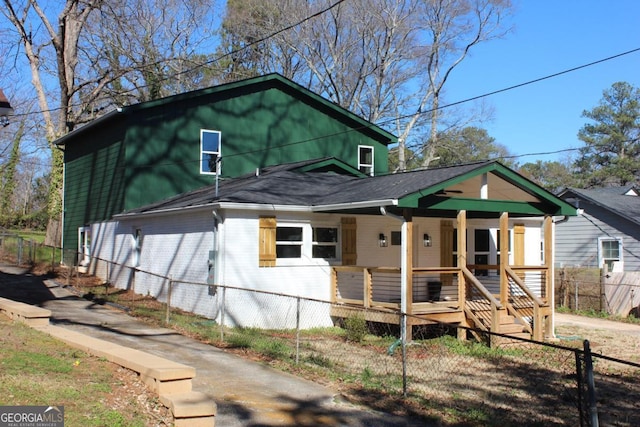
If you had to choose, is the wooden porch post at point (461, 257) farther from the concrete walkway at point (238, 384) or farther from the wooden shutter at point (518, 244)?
the concrete walkway at point (238, 384)

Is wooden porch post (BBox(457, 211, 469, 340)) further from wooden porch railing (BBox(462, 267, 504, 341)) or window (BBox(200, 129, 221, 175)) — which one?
window (BBox(200, 129, 221, 175))

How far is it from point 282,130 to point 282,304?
8.86 metres

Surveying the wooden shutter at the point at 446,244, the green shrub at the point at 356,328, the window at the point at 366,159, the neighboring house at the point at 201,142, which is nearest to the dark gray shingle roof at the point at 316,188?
the neighboring house at the point at 201,142

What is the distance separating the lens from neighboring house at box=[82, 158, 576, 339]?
13.8 meters

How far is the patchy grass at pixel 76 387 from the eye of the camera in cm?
592

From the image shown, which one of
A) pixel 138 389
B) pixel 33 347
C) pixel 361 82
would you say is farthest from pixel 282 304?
pixel 361 82

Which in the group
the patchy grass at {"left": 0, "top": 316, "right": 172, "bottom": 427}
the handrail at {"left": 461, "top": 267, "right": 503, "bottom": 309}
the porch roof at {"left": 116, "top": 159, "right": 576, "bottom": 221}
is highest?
the porch roof at {"left": 116, "top": 159, "right": 576, "bottom": 221}

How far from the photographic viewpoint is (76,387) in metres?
6.59

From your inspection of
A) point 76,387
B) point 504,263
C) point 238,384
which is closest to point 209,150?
point 504,263

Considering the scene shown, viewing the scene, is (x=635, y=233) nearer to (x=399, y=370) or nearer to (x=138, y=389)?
(x=399, y=370)

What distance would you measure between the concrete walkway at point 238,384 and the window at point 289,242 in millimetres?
3523

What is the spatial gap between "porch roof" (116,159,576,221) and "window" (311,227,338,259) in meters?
0.90

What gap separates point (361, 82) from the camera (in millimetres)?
38625

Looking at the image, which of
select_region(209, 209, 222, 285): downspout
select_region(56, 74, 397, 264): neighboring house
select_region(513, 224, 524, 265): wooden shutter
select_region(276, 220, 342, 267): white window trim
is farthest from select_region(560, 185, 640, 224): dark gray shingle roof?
select_region(209, 209, 222, 285): downspout
